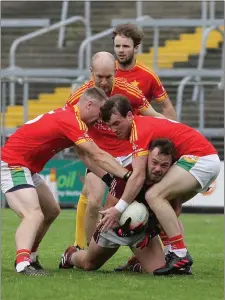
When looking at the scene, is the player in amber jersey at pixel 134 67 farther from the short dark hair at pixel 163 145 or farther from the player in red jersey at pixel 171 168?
the short dark hair at pixel 163 145

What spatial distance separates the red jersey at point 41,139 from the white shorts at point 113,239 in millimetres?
860

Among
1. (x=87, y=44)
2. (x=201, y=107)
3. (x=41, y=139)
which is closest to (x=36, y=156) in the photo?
(x=41, y=139)

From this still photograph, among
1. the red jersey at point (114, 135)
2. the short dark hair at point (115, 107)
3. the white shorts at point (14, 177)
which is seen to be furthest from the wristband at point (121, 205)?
the red jersey at point (114, 135)

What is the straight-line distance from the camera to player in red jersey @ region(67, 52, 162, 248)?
414 inches

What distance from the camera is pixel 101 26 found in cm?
2686

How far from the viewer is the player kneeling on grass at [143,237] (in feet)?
31.4

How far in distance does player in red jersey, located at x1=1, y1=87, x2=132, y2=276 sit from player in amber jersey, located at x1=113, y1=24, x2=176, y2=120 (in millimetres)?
1664

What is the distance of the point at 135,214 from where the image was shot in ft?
31.4

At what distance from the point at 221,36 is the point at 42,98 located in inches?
164

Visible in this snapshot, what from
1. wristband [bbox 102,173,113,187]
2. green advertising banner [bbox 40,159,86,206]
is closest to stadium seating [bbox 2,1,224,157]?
green advertising banner [bbox 40,159,86,206]

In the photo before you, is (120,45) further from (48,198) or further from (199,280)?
(199,280)

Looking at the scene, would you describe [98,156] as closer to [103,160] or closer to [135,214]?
[103,160]

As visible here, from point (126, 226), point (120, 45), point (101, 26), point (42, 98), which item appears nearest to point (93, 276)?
point (126, 226)

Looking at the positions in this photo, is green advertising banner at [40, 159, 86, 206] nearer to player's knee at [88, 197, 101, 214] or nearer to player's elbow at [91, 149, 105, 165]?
player's knee at [88, 197, 101, 214]
